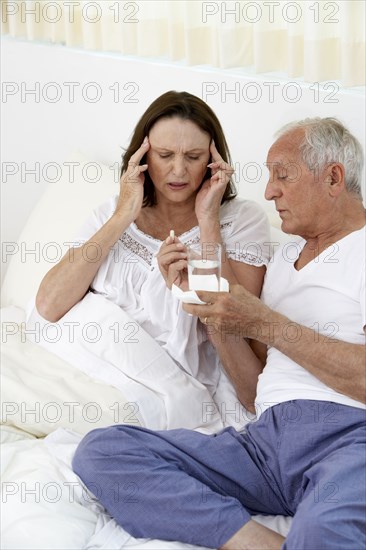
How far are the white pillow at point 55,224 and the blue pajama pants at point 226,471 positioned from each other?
3.17 feet

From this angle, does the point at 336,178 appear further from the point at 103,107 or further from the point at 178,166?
the point at 103,107

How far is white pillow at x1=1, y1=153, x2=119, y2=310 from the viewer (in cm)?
277

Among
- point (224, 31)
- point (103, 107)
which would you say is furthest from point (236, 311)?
point (103, 107)

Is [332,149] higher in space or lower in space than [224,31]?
lower

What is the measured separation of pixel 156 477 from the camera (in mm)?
1801

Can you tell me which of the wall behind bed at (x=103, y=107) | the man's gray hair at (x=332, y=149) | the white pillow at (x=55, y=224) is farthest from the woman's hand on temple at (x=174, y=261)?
the white pillow at (x=55, y=224)

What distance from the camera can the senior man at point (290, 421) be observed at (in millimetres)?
1726

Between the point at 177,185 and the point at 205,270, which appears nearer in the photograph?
the point at 205,270

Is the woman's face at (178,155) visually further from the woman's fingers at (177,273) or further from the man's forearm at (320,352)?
the man's forearm at (320,352)

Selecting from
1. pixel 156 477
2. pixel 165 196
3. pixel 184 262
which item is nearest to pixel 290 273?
pixel 184 262

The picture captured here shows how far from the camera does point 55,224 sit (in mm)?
2842

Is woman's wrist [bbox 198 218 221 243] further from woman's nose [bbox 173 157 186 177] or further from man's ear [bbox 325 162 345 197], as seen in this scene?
man's ear [bbox 325 162 345 197]

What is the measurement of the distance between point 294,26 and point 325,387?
3.41ft

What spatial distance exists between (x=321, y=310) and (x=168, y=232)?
0.54 m
